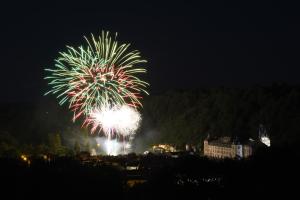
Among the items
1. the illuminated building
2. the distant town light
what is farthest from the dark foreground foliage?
the illuminated building

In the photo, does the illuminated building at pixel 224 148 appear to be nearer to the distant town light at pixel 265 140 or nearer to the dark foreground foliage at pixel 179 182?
the distant town light at pixel 265 140

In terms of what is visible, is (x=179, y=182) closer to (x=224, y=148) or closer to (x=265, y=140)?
(x=265, y=140)

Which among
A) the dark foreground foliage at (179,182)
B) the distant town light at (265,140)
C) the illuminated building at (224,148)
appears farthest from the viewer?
the illuminated building at (224,148)

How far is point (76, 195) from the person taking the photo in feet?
73.4

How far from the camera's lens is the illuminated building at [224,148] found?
5172cm

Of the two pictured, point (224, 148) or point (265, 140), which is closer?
point (265, 140)

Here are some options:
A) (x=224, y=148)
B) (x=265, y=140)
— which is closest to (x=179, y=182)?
(x=265, y=140)

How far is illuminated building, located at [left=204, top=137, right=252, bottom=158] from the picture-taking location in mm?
51716

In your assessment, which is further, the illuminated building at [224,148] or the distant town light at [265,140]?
the illuminated building at [224,148]

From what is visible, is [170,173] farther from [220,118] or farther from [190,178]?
[220,118]

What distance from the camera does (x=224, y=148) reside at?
54188mm

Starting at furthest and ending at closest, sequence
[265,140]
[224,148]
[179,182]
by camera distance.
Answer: [224,148] → [265,140] → [179,182]

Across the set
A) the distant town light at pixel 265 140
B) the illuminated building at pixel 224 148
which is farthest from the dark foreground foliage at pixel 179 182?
the illuminated building at pixel 224 148

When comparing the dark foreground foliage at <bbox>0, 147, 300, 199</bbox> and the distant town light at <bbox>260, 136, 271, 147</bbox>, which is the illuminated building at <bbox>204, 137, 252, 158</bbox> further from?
the dark foreground foliage at <bbox>0, 147, 300, 199</bbox>
